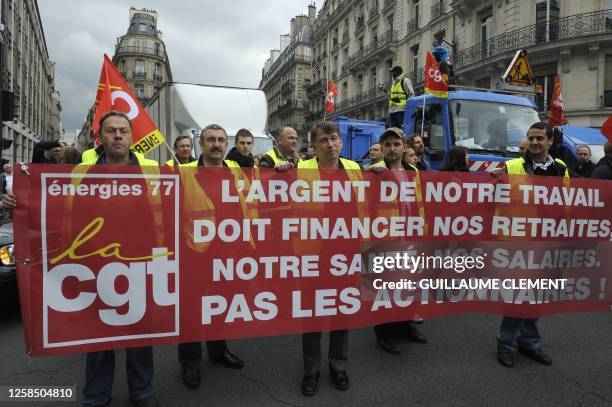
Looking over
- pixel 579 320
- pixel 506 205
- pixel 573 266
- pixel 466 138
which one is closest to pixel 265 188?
pixel 506 205

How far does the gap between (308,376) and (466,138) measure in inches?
216

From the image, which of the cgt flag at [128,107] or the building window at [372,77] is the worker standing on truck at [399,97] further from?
the building window at [372,77]

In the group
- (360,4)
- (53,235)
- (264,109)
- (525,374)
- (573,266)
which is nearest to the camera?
(53,235)

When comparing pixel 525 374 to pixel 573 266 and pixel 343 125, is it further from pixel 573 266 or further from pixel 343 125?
pixel 343 125

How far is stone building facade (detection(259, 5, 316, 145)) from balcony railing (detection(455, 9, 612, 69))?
3101 centimetres

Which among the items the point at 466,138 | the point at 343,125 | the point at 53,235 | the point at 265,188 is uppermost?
the point at 343,125

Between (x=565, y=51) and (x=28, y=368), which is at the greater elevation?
(x=565, y=51)

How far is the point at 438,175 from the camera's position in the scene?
11.3 feet

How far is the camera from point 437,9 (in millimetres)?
27141

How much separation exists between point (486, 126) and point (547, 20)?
16.5m

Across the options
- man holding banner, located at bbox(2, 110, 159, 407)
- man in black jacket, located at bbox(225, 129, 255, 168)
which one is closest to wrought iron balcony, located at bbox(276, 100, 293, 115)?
man in black jacket, located at bbox(225, 129, 255, 168)

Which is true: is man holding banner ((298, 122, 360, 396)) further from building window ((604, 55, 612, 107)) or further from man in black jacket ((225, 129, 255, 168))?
building window ((604, 55, 612, 107))

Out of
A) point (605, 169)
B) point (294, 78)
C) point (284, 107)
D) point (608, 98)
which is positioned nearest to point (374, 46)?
point (608, 98)

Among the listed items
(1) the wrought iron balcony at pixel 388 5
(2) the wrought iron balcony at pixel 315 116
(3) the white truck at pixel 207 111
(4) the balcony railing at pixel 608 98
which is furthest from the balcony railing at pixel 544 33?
(2) the wrought iron balcony at pixel 315 116
